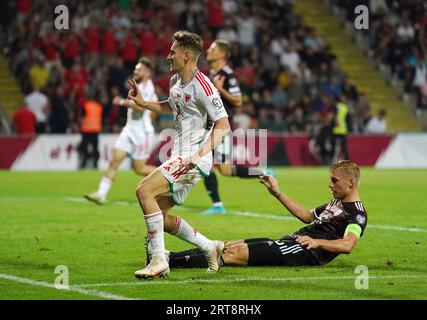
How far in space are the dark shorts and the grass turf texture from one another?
0.16 metres

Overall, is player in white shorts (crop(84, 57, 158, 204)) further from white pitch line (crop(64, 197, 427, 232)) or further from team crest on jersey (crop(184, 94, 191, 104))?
team crest on jersey (crop(184, 94, 191, 104))

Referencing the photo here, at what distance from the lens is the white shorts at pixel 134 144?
17.9 m

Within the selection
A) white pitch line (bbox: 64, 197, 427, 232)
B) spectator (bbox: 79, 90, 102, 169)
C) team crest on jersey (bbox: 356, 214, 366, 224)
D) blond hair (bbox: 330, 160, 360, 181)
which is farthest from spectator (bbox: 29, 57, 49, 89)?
team crest on jersey (bbox: 356, 214, 366, 224)

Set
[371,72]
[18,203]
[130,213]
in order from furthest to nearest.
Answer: [371,72] < [18,203] < [130,213]

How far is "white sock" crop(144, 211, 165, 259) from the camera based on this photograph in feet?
30.5

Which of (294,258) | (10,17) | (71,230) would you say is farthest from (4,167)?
(294,258)

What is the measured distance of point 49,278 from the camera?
30.3ft

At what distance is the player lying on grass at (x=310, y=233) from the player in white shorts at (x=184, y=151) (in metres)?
0.33

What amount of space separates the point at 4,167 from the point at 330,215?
19.6 meters

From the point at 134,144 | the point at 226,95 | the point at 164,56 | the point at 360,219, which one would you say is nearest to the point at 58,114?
the point at 164,56

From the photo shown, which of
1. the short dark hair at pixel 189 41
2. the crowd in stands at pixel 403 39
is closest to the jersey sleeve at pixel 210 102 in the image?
the short dark hair at pixel 189 41

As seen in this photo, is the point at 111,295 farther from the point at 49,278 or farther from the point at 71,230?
the point at 71,230

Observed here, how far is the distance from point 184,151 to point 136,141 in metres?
8.32

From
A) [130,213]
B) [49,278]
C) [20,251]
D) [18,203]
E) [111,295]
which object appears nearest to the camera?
[111,295]
